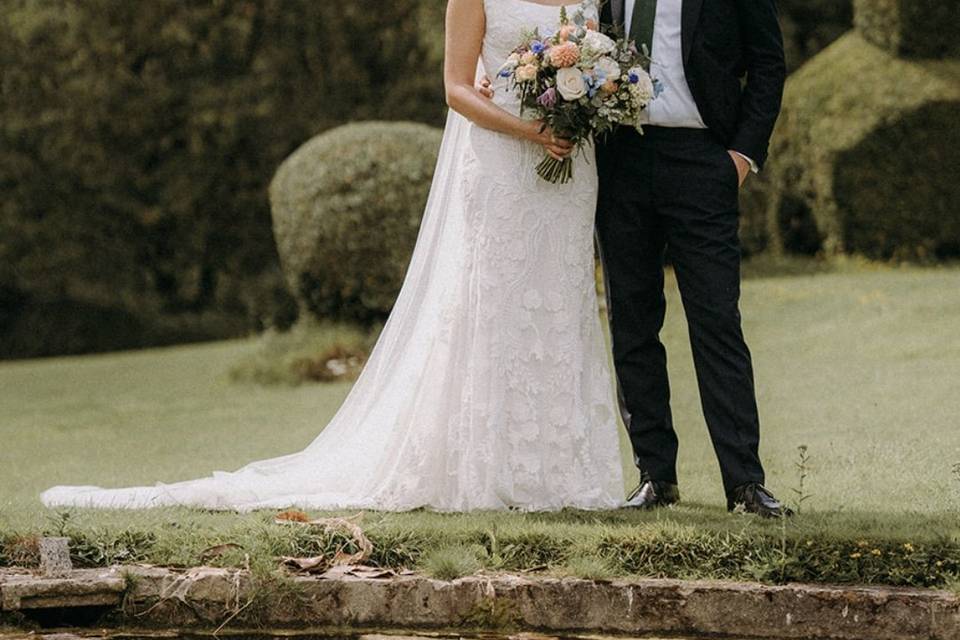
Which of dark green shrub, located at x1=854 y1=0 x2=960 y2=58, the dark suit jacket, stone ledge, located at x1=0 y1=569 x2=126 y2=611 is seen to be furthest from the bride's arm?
dark green shrub, located at x1=854 y1=0 x2=960 y2=58

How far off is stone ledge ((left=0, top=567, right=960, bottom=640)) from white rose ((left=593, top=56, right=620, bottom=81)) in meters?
1.66

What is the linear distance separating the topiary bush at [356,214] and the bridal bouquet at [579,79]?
610 cm

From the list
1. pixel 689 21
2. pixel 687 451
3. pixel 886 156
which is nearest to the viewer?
pixel 689 21

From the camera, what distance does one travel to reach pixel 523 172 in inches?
211

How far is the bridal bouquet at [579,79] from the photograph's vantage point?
492 cm

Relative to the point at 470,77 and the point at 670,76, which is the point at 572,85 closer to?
the point at 670,76

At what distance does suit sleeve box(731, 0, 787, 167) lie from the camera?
5047 mm

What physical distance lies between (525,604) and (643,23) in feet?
6.75

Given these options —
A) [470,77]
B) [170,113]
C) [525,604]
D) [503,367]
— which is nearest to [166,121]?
[170,113]

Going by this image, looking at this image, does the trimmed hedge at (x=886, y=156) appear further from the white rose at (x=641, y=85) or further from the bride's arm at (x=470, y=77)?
the white rose at (x=641, y=85)

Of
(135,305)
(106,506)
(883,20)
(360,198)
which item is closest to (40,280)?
(135,305)

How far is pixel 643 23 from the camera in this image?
5129mm

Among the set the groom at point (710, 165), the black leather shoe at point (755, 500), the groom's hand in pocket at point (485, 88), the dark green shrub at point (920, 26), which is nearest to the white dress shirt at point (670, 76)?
the groom at point (710, 165)

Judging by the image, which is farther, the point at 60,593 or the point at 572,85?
the point at 572,85
